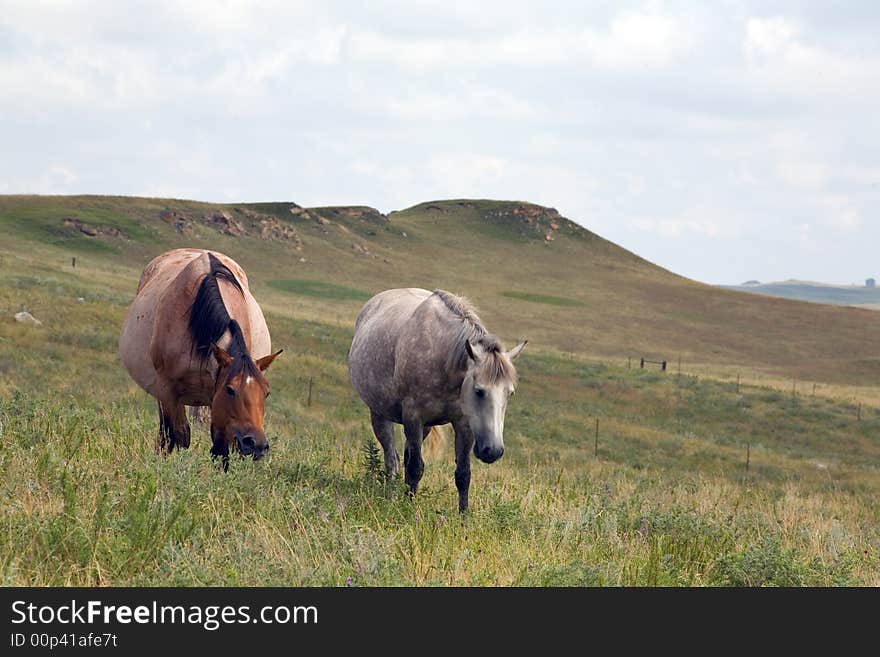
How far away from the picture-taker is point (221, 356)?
7.58m

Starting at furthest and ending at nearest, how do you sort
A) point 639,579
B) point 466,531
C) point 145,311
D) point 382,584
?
1. point 145,311
2. point 466,531
3. point 639,579
4. point 382,584

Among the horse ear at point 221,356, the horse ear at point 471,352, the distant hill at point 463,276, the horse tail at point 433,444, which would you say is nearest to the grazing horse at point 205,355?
the horse ear at point 221,356

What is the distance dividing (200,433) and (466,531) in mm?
5213

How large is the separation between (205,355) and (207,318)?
0.38 m

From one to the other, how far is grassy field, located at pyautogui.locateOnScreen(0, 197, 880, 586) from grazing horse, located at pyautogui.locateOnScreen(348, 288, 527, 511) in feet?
1.64

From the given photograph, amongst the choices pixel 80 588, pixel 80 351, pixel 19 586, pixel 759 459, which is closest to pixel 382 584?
pixel 80 588

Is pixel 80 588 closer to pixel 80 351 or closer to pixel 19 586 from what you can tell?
pixel 19 586

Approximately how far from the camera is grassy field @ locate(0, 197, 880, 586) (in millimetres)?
5238

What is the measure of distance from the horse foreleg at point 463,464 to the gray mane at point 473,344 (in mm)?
686

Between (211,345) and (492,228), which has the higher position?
(492,228)

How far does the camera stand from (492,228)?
136 m

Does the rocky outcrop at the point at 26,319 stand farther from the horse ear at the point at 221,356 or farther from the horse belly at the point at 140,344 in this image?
the horse ear at the point at 221,356

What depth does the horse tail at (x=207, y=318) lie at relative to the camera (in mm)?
8055

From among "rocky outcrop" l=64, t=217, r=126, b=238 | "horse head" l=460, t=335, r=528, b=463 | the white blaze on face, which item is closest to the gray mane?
"horse head" l=460, t=335, r=528, b=463
